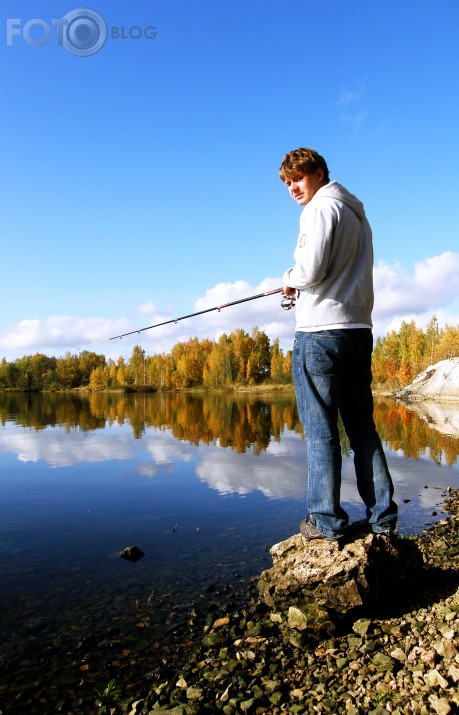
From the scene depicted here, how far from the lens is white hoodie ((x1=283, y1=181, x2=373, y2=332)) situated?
4430 mm

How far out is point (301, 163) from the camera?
477cm

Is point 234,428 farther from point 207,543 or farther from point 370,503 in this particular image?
point 370,503

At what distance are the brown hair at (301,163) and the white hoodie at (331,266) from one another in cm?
28

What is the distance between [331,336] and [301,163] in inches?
65.2

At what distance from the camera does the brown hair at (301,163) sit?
4.76 meters


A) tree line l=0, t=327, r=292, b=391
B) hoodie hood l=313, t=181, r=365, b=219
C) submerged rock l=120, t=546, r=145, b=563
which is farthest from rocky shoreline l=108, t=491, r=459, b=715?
tree line l=0, t=327, r=292, b=391

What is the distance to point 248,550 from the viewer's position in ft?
23.7

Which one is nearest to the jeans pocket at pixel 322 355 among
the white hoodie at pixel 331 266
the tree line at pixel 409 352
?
the white hoodie at pixel 331 266

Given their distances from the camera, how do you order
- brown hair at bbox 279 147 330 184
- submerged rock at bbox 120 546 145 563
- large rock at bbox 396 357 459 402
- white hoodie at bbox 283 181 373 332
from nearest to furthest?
white hoodie at bbox 283 181 373 332, brown hair at bbox 279 147 330 184, submerged rock at bbox 120 546 145 563, large rock at bbox 396 357 459 402

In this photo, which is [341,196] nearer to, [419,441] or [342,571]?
[342,571]

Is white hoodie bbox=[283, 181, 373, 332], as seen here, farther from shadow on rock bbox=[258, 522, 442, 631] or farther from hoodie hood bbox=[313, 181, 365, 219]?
shadow on rock bbox=[258, 522, 442, 631]

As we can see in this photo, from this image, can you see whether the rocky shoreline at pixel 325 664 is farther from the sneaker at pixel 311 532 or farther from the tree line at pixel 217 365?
the tree line at pixel 217 365

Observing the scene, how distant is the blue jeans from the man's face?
1333 mm

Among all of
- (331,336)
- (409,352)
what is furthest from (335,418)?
(409,352)
